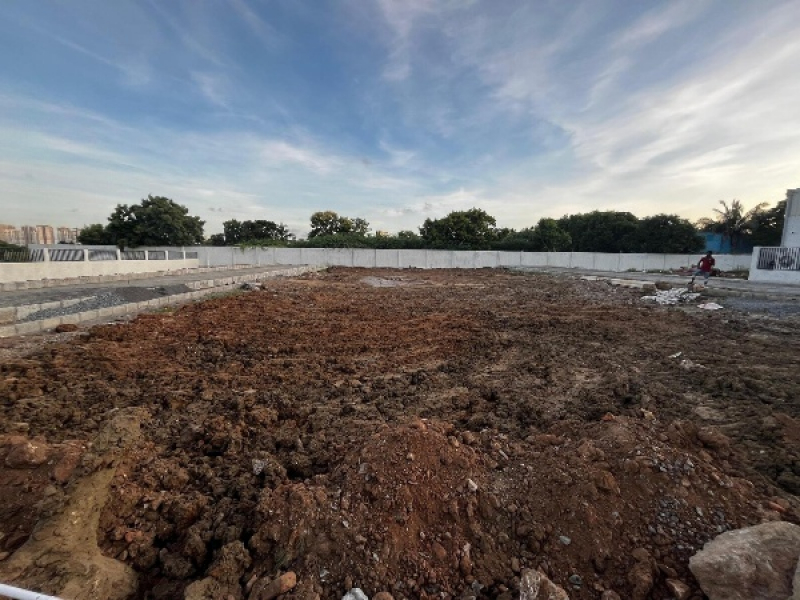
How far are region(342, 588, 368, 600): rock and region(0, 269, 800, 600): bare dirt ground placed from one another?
0.06 m

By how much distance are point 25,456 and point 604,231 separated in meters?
44.5

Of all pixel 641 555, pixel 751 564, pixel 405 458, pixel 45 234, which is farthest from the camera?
pixel 45 234

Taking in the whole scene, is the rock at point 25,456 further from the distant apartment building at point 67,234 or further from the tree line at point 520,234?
the distant apartment building at point 67,234

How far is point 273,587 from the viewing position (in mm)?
1979

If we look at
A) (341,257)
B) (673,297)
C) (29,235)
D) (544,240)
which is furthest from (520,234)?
(29,235)

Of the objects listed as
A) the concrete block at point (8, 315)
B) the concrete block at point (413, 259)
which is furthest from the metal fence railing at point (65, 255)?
the concrete block at point (413, 259)

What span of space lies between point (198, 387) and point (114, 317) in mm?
5950

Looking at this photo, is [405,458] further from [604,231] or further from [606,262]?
[604,231]

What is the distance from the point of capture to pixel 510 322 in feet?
31.5

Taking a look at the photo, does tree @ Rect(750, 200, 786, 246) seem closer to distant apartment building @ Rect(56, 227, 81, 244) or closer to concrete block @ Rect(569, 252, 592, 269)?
concrete block @ Rect(569, 252, 592, 269)

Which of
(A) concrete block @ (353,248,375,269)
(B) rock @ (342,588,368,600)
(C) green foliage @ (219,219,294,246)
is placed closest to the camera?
(B) rock @ (342,588,368,600)

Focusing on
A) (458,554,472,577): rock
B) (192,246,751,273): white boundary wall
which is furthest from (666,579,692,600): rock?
(192,246,751,273): white boundary wall

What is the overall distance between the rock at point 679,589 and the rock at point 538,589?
1.89 feet

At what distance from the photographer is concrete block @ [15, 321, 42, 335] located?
7467mm
